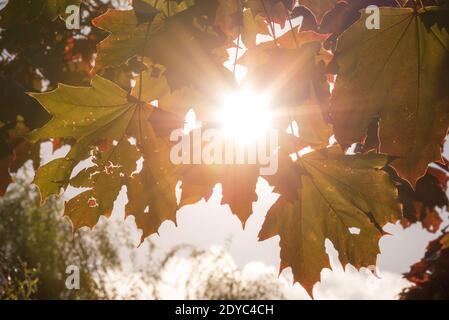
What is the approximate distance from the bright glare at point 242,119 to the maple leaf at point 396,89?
0.24 metres

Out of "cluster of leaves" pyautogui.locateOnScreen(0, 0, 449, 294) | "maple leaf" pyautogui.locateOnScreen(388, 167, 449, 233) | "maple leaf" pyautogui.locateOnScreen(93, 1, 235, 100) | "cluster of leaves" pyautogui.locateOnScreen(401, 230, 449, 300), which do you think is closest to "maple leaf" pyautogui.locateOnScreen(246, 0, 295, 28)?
"cluster of leaves" pyautogui.locateOnScreen(0, 0, 449, 294)

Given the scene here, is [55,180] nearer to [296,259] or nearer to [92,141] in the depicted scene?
[92,141]

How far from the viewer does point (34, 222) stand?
15.5 metres

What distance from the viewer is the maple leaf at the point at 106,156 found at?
5.01ft

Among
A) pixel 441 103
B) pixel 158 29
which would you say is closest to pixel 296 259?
pixel 441 103

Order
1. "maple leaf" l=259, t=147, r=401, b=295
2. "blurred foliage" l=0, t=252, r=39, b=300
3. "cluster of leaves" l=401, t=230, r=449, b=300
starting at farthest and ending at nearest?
"blurred foliage" l=0, t=252, r=39, b=300
"cluster of leaves" l=401, t=230, r=449, b=300
"maple leaf" l=259, t=147, r=401, b=295

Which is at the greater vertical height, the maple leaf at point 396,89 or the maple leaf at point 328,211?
the maple leaf at point 396,89

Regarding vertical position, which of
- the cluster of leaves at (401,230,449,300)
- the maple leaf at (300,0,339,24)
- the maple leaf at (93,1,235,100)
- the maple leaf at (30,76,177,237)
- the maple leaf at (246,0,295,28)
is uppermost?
the maple leaf at (246,0,295,28)

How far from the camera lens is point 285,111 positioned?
4.42ft

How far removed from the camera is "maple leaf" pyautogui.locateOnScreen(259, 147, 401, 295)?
1.45m

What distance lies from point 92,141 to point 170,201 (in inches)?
15.6

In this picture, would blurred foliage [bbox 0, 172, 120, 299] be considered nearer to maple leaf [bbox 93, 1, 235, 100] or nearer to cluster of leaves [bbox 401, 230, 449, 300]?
cluster of leaves [bbox 401, 230, 449, 300]

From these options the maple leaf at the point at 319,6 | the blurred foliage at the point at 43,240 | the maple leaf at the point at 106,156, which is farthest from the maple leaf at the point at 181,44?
the blurred foliage at the point at 43,240

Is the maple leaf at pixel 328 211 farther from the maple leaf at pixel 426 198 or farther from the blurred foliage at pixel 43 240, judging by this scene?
the blurred foliage at pixel 43 240
